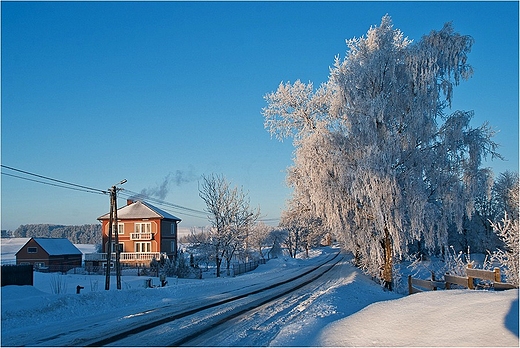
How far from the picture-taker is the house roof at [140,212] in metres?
52.8

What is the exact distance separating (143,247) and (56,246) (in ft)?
50.0

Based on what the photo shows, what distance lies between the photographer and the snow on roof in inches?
2238

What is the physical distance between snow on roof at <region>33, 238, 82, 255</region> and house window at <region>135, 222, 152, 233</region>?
1355cm

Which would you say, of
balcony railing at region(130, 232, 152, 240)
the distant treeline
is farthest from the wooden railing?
the distant treeline

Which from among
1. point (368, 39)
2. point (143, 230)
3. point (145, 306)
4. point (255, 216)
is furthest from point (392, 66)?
point (143, 230)

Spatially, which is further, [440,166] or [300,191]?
[300,191]

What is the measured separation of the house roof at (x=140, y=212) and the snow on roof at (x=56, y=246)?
899 centimetres

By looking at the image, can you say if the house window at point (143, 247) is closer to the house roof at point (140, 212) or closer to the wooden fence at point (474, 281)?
the house roof at point (140, 212)

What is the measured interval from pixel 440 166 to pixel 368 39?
685 centimetres

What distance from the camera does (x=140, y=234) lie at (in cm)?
5231

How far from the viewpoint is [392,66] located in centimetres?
1909

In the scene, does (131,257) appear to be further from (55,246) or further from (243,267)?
(55,246)

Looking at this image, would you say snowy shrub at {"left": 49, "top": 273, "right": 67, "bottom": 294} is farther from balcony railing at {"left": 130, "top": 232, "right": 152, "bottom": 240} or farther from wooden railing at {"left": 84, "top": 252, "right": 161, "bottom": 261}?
balcony railing at {"left": 130, "top": 232, "right": 152, "bottom": 240}

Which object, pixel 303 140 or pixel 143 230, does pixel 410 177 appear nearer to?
pixel 303 140
